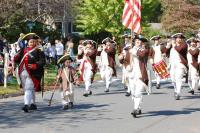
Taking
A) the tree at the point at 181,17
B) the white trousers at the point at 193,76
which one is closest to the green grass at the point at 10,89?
the white trousers at the point at 193,76

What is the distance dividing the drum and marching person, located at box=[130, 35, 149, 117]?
5751mm

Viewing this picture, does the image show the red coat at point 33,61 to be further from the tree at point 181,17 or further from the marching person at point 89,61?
the tree at point 181,17

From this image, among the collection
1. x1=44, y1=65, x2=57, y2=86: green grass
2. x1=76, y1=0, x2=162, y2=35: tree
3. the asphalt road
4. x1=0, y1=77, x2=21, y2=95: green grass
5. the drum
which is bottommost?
the asphalt road

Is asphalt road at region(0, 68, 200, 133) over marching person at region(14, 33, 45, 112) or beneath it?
beneath

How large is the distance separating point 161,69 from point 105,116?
631 cm

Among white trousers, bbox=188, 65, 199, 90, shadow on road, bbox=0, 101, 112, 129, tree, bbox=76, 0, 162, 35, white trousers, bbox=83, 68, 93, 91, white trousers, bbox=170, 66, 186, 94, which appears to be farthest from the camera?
tree, bbox=76, 0, 162, 35

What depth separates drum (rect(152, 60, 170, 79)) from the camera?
18188mm

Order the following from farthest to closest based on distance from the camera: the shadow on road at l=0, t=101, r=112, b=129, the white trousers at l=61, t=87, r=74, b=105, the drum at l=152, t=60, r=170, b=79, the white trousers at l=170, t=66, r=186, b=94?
1. the drum at l=152, t=60, r=170, b=79
2. the white trousers at l=170, t=66, r=186, b=94
3. the white trousers at l=61, t=87, r=74, b=105
4. the shadow on road at l=0, t=101, r=112, b=129

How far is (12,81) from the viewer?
20828 millimetres

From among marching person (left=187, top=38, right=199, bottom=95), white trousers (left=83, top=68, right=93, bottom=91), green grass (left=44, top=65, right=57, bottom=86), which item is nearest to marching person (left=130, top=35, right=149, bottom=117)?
white trousers (left=83, top=68, right=93, bottom=91)

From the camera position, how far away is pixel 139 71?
12383 mm

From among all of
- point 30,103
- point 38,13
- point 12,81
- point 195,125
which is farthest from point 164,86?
point 38,13

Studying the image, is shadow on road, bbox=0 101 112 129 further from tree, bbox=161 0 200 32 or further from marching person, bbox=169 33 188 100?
tree, bbox=161 0 200 32

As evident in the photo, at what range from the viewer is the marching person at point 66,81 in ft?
45.7
